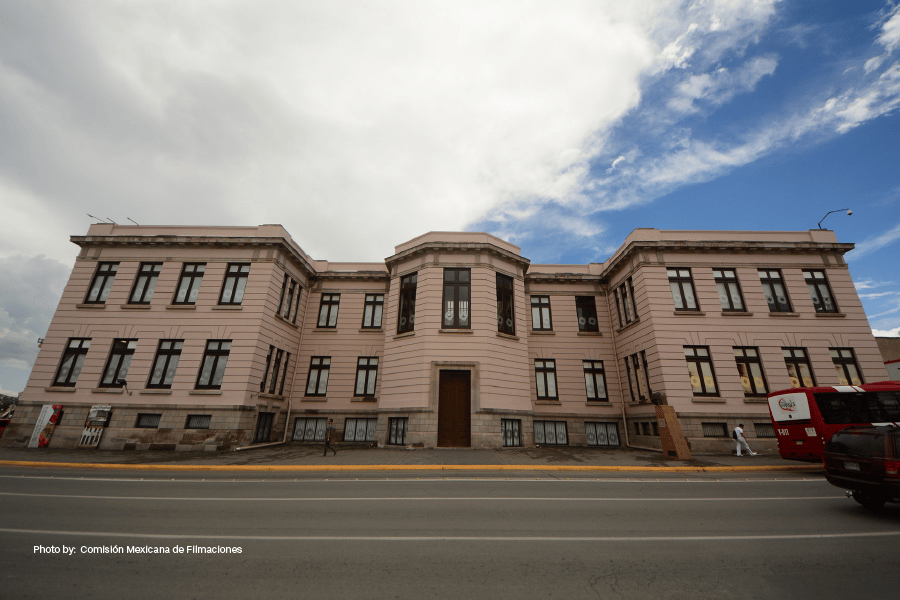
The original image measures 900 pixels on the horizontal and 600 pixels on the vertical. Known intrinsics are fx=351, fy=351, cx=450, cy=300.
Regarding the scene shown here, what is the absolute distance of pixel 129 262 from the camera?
20.9m

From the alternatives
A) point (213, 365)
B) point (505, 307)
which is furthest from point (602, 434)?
point (213, 365)

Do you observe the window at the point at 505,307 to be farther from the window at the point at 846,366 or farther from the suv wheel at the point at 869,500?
the window at the point at 846,366

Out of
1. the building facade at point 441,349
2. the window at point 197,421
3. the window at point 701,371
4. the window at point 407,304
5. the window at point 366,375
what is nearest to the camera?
the window at point 197,421

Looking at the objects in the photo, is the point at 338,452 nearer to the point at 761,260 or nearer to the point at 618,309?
the point at 618,309

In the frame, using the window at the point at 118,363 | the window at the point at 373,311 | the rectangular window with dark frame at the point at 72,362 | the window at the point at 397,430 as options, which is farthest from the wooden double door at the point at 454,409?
the rectangular window with dark frame at the point at 72,362

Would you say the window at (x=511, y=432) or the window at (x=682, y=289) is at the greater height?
the window at (x=682, y=289)

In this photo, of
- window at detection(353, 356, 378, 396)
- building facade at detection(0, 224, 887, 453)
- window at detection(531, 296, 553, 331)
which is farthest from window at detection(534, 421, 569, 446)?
window at detection(353, 356, 378, 396)

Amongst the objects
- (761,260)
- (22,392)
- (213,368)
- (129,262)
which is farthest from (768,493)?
(22,392)

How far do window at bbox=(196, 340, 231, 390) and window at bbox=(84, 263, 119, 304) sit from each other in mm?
7603

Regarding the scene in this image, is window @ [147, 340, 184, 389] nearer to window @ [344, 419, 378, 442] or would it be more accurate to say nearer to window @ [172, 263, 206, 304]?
window @ [172, 263, 206, 304]

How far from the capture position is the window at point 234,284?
65.9 ft

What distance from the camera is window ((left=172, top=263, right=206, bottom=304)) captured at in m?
20.3

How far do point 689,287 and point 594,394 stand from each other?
27.5 feet

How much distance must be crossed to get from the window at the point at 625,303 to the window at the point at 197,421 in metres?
24.0
